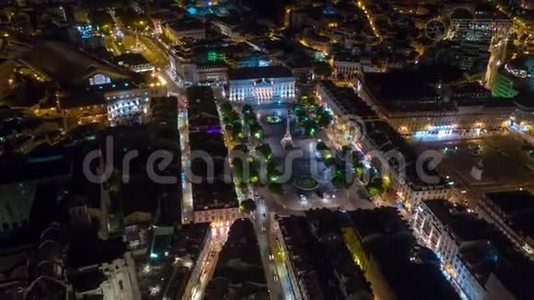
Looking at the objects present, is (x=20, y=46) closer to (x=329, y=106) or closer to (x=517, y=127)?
(x=329, y=106)

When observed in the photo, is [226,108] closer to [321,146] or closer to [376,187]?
[321,146]

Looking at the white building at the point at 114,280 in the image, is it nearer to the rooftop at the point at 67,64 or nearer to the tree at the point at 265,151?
the tree at the point at 265,151

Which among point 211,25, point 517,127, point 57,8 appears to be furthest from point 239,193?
point 57,8

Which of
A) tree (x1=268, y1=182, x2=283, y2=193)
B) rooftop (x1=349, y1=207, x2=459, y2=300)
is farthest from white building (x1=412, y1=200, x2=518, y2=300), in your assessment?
tree (x1=268, y1=182, x2=283, y2=193)

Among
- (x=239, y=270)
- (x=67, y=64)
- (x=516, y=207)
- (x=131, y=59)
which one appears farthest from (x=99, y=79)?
(x=516, y=207)

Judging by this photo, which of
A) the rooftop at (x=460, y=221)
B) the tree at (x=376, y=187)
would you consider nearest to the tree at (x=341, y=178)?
the tree at (x=376, y=187)

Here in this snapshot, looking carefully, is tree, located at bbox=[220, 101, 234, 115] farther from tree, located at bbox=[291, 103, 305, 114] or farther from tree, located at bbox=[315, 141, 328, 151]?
tree, located at bbox=[315, 141, 328, 151]
